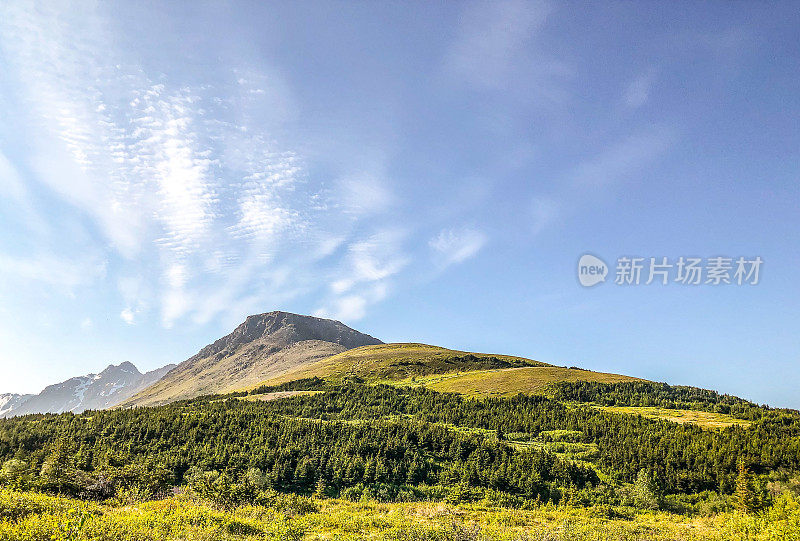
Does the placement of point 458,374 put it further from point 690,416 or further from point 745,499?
point 745,499

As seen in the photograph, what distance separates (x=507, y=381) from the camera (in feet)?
306

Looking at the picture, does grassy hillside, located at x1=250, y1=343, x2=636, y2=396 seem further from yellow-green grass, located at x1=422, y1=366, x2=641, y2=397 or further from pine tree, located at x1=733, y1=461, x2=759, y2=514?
pine tree, located at x1=733, y1=461, x2=759, y2=514

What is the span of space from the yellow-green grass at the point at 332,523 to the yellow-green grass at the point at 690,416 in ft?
104

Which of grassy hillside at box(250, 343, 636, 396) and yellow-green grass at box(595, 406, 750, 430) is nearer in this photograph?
yellow-green grass at box(595, 406, 750, 430)

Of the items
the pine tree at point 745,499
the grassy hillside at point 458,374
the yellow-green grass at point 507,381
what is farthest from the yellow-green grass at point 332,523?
the grassy hillside at point 458,374

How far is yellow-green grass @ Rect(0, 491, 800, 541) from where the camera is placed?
1184cm

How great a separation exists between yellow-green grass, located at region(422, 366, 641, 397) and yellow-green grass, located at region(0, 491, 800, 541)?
61.1m

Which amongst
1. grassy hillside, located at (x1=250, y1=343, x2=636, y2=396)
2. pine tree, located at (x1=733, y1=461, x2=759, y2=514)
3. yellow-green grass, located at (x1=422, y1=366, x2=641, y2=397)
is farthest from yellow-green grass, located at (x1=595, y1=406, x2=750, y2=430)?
→ pine tree, located at (x1=733, y1=461, x2=759, y2=514)

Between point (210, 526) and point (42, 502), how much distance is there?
6.60 meters

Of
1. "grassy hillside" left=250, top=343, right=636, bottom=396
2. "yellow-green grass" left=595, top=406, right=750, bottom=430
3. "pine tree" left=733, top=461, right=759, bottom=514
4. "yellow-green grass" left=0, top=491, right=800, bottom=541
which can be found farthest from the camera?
"grassy hillside" left=250, top=343, right=636, bottom=396

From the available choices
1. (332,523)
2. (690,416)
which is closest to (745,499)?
(332,523)

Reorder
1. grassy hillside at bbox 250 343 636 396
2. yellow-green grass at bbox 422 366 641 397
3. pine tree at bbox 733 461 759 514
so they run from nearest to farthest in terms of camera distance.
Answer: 1. pine tree at bbox 733 461 759 514
2. yellow-green grass at bbox 422 366 641 397
3. grassy hillside at bbox 250 343 636 396

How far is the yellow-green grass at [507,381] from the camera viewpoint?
3366 inches

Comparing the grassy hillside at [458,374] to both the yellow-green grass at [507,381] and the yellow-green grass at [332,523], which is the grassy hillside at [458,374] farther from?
the yellow-green grass at [332,523]
